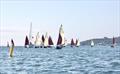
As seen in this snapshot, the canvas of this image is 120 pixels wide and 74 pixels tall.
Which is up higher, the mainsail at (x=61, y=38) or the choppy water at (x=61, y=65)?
the mainsail at (x=61, y=38)

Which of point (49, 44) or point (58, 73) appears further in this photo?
point (49, 44)

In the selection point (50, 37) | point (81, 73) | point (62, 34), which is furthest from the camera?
point (50, 37)

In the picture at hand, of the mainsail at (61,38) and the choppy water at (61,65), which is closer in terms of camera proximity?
the choppy water at (61,65)

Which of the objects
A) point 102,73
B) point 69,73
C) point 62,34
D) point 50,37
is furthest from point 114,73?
point 50,37

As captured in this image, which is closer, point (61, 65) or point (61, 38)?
point (61, 65)

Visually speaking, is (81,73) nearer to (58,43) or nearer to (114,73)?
(114,73)

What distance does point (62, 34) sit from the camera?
15512 centimetres

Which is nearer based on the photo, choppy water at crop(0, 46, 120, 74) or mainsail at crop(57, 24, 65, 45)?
choppy water at crop(0, 46, 120, 74)

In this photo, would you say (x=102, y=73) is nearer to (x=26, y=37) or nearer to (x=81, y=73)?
(x=81, y=73)

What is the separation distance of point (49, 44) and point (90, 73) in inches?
5687

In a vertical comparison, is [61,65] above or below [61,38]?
below

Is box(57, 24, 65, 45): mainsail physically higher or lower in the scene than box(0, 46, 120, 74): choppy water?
higher

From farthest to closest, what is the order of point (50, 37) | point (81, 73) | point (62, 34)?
point (50, 37), point (62, 34), point (81, 73)

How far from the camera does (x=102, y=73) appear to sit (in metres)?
48.8
